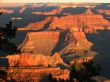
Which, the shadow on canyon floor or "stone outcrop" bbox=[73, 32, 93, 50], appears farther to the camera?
"stone outcrop" bbox=[73, 32, 93, 50]

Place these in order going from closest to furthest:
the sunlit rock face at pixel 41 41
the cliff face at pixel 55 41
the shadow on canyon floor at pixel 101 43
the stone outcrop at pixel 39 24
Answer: the shadow on canyon floor at pixel 101 43 < the cliff face at pixel 55 41 < the sunlit rock face at pixel 41 41 < the stone outcrop at pixel 39 24

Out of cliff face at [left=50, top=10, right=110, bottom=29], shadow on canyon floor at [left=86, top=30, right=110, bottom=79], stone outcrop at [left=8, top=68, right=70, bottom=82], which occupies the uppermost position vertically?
stone outcrop at [left=8, top=68, right=70, bottom=82]

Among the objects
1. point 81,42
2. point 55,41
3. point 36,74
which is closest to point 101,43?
point 81,42

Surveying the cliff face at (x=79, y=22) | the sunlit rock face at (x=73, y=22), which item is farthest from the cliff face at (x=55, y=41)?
the cliff face at (x=79, y=22)

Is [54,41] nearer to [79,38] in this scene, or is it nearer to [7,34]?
[79,38]

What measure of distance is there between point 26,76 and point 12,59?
24.7 ft

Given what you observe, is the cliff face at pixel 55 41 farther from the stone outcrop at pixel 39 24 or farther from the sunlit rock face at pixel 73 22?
the stone outcrop at pixel 39 24

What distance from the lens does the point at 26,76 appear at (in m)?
36.2

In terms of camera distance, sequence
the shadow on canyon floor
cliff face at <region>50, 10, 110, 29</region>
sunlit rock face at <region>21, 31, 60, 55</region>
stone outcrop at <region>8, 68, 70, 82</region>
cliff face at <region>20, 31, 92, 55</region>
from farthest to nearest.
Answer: cliff face at <region>50, 10, 110, 29</region>
sunlit rock face at <region>21, 31, 60, 55</region>
cliff face at <region>20, 31, 92, 55</region>
the shadow on canyon floor
stone outcrop at <region>8, 68, 70, 82</region>

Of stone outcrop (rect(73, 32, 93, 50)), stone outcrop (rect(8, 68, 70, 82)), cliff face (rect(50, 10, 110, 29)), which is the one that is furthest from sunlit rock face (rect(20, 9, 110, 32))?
stone outcrop (rect(8, 68, 70, 82))

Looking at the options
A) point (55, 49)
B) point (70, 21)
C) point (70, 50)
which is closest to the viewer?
point (70, 50)

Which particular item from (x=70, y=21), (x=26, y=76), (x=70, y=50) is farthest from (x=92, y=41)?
(x=26, y=76)

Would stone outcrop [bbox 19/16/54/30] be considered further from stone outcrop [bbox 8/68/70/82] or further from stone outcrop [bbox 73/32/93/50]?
stone outcrop [bbox 8/68/70/82]

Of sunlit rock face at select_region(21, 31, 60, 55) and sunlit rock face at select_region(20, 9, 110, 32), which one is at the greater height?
sunlit rock face at select_region(21, 31, 60, 55)
